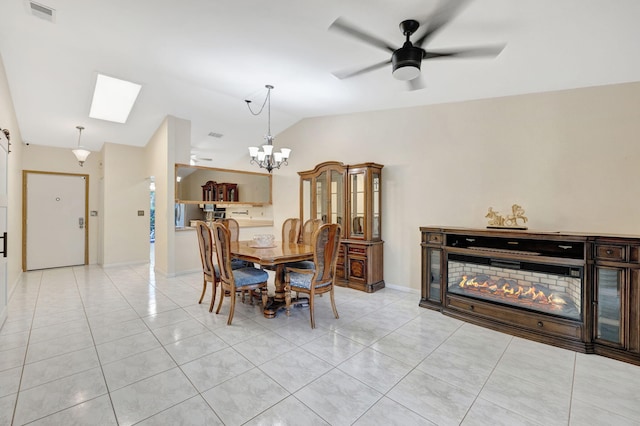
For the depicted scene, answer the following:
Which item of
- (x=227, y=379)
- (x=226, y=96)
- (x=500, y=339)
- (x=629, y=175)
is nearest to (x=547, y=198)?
(x=629, y=175)

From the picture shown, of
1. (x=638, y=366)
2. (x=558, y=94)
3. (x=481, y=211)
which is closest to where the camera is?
(x=638, y=366)

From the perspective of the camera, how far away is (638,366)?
2266mm

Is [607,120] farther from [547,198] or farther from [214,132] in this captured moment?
[214,132]

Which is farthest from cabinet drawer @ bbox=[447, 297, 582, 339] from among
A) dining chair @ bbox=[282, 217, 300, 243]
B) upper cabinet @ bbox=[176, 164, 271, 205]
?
upper cabinet @ bbox=[176, 164, 271, 205]

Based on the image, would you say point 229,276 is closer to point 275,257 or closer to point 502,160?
point 275,257

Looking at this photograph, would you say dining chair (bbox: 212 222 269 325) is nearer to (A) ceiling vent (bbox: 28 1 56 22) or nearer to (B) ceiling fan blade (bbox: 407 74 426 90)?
(B) ceiling fan blade (bbox: 407 74 426 90)

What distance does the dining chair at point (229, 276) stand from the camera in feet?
9.88

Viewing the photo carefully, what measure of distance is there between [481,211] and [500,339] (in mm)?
1476

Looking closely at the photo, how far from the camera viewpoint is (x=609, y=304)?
8.01 ft

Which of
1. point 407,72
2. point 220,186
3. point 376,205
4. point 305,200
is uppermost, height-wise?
point 407,72

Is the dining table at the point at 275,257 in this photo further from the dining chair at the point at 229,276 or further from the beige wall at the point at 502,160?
the beige wall at the point at 502,160

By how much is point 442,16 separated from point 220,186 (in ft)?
16.2

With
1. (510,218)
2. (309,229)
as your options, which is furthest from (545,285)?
(309,229)

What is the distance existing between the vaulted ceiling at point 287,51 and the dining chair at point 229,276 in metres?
Result: 1.91
